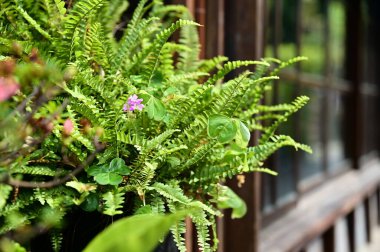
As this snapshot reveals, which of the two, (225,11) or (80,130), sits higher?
(225,11)

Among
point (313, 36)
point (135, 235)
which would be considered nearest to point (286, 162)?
point (313, 36)

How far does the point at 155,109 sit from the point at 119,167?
0.36 feet

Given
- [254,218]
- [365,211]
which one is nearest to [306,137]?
[254,218]

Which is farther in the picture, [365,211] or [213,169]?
[365,211]

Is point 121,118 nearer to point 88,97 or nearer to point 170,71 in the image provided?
point 88,97

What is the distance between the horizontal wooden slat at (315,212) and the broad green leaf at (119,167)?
1411 mm

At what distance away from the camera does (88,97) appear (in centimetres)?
88

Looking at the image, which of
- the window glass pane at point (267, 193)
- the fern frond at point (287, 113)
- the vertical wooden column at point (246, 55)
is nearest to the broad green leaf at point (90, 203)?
the fern frond at point (287, 113)

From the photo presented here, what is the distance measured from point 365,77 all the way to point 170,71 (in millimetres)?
3820

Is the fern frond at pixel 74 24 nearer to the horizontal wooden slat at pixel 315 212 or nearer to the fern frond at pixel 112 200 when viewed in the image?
the fern frond at pixel 112 200

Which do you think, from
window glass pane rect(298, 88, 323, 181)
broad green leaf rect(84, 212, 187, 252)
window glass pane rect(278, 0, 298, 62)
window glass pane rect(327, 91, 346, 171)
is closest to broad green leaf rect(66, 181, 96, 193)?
broad green leaf rect(84, 212, 187, 252)

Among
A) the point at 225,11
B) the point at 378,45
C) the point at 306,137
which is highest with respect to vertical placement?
the point at 225,11

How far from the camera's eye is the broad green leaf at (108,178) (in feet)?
2.64

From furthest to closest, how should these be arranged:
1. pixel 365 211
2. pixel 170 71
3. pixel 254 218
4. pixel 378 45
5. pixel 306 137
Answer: pixel 378 45
pixel 365 211
pixel 306 137
pixel 254 218
pixel 170 71
